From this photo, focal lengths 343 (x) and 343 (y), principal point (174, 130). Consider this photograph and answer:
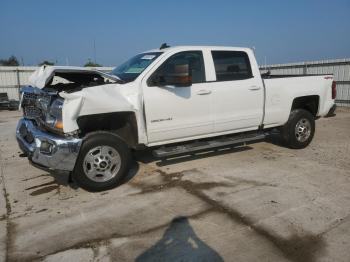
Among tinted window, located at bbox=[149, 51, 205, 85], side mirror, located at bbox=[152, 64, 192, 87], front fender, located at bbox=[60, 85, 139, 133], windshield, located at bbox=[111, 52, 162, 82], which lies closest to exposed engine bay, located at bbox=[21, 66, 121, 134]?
front fender, located at bbox=[60, 85, 139, 133]

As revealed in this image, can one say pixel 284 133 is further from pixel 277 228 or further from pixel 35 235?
pixel 35 235

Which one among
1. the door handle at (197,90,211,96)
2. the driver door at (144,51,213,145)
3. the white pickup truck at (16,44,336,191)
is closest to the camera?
the white pickup truck at (16,44,336,191)

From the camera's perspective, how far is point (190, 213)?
409 cm

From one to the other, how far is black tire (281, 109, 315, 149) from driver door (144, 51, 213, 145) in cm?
197

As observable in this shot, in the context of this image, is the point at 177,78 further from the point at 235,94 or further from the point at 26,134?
the point at 26,134

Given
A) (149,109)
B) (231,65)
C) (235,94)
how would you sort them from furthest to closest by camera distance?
(231,65) → (235,94) → (149,109)

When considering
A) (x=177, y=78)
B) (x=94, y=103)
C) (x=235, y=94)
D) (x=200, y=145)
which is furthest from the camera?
(x=235, y=94)

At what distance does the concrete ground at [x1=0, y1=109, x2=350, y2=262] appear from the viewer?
10.8ft

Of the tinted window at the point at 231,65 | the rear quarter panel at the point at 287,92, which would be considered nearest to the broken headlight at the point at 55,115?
the tinted window at the point at 231,65

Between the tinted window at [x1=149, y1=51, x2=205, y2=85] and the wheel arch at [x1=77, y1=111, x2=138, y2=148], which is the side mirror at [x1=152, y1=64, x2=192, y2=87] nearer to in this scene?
the tinted window at [x1=149, y1=51, x2=205, y2=85]

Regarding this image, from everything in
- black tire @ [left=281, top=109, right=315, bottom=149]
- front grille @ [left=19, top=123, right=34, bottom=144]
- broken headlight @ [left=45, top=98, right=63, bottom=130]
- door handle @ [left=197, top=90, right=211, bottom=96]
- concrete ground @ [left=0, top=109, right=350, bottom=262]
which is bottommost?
concrete ground @ [left=0, top=109, right=350, bottom=262]

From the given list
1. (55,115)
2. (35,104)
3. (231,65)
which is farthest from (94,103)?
(231,65)

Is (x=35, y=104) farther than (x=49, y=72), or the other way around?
(x=35, y=104)

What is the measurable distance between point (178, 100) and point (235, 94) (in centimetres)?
116
